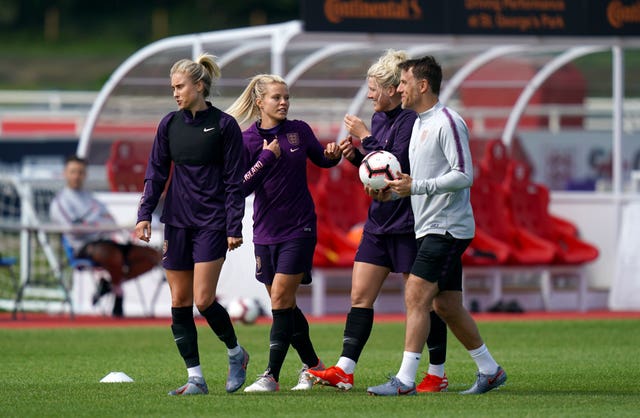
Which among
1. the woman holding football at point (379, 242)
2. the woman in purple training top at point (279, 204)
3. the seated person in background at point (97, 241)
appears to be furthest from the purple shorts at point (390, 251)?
the seated person in background at point (97, 241)

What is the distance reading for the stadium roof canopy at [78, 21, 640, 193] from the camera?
20.3 metres

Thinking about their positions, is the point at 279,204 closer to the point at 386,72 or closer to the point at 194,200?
the point at 194,200

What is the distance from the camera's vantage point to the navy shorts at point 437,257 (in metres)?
9.64

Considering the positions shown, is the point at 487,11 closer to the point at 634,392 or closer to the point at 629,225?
the point at 629,225

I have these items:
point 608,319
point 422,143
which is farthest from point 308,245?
point 608,319

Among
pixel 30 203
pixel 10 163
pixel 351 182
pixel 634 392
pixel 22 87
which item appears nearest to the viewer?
pixel 634 392

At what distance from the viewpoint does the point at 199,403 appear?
31.1ft

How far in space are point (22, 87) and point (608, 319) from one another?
4361 cm

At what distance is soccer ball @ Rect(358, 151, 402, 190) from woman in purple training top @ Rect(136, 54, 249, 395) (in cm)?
79

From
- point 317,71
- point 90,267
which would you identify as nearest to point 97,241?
point 90,267

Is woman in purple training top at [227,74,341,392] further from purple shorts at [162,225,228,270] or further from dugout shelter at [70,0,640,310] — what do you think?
dugout shelter at [70,0,640,310]

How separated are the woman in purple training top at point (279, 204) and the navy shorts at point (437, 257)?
2.79 feet

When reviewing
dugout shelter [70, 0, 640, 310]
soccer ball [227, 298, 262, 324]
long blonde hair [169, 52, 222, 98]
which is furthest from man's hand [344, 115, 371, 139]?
dugout shelter [70, 0, 640, 310]

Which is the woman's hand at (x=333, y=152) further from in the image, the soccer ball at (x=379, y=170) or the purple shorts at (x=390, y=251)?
the purple shorts at (x=390, y=251)
